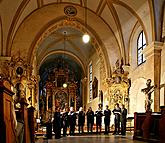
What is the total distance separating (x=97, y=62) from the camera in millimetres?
24625

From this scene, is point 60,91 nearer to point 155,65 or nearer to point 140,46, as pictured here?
point 140,46

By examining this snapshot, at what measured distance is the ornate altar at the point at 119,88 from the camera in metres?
18.8

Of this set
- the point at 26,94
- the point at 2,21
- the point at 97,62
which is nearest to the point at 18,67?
the point at 26,94

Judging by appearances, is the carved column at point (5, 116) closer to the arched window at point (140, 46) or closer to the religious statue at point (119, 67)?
the arched window at point (140, 46)

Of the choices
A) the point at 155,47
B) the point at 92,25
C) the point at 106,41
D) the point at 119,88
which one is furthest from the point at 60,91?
the point at 155,47

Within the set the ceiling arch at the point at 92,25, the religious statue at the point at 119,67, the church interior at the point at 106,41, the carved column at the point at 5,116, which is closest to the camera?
the carved column at the point at 5,116

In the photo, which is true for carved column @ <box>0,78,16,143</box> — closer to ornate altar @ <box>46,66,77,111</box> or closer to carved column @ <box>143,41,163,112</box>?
carved column @ <box>143,41,163,112</box>

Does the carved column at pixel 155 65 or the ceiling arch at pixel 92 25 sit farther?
the ceiling arch at pixel 92 25

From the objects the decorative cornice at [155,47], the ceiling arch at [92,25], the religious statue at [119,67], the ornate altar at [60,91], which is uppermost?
the ceiling arch at [92,25]

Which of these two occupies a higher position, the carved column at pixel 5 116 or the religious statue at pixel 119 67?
the religious statue at pixel 119 67

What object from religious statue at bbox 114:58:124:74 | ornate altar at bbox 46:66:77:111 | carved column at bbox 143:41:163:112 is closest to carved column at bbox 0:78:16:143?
carved column at bbox 143:41:163:112

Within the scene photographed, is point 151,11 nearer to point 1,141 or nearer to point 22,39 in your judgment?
point 22,39

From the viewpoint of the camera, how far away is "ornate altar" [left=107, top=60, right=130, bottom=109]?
61.7ft

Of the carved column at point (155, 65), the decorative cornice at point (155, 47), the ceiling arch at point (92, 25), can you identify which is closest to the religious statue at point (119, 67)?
the ceiling arch at point (92, 25)
